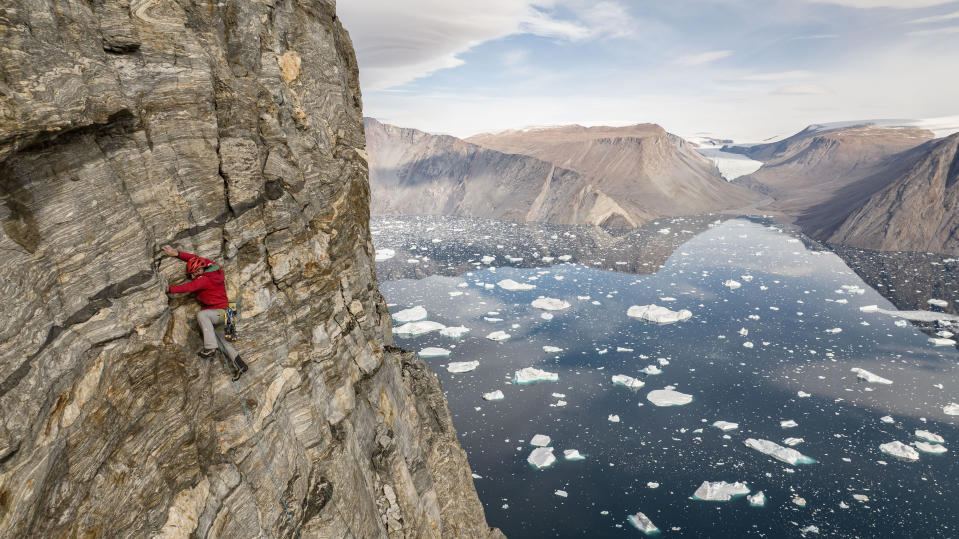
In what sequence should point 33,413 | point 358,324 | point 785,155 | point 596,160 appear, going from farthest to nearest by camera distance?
point 785,155 → point 596,160 → point 358,324 → point 33,413

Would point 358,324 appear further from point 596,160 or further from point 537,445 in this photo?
point 596,160

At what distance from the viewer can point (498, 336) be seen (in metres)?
30.5

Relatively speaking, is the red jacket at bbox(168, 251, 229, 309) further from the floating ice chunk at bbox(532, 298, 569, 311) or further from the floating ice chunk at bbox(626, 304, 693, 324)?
the floating ice chunk at bbox(626, 304, 693, 324)

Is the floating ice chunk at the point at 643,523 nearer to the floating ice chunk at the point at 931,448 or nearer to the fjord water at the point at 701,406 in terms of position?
the fjord water at the point at 701,406

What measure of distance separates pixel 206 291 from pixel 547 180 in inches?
3289

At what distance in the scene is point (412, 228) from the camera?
3068 inches

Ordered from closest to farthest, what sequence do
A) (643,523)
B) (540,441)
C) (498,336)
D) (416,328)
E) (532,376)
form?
(643,523) < (540,441) < (532,376) < (498,336) < (416,328)

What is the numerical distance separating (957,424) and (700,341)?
11654 mm

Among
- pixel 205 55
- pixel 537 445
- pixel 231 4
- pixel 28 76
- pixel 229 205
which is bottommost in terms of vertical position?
pixel 537 445

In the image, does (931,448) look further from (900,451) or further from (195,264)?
(195,264)

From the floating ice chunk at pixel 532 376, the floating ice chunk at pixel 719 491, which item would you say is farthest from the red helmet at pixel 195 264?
the floating ice chunk at pixel 532 376

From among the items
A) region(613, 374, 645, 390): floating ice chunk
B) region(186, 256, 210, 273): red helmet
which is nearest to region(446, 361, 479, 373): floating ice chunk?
region(613, 374, 645, 390): floating ice chunk

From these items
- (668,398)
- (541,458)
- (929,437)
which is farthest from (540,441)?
(929,437)

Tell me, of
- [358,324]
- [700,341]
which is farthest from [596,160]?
[358,324]
